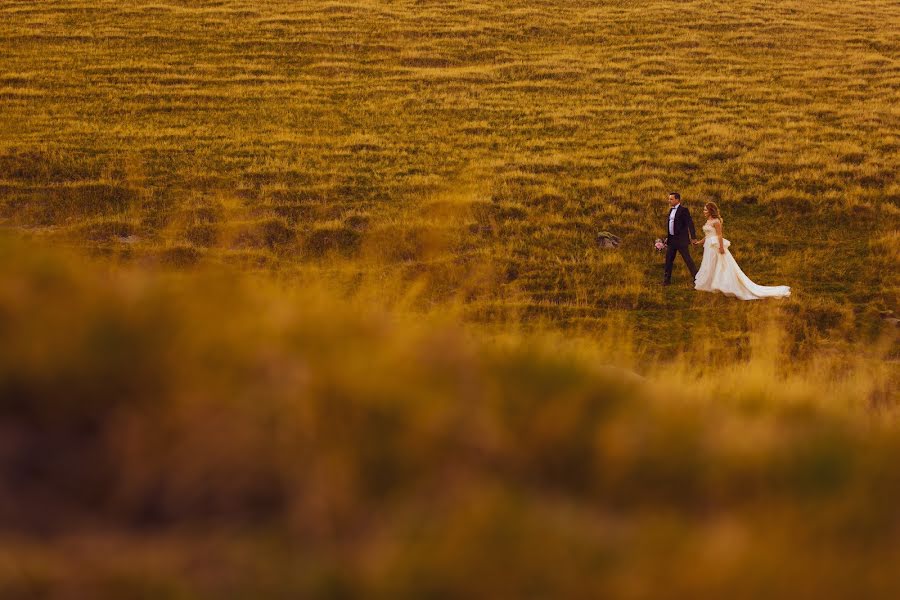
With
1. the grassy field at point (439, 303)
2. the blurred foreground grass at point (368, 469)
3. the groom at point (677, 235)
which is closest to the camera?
the blurred foreground grass at point (368, 469)

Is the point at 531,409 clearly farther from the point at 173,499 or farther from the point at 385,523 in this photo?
the point at 173,499

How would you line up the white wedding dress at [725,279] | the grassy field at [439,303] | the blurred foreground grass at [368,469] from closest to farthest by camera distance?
the blurred foreground grass at [368,469]
the grassy field at [439,303]
the white wedding dress at [725,279]

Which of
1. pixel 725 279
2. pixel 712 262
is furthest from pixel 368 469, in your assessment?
pixel 712 262

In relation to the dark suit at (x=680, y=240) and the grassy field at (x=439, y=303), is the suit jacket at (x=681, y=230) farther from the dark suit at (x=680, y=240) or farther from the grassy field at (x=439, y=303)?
the grassy field at (x=439, y=303)

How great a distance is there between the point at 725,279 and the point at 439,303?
5.45 m

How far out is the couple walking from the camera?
529 inches

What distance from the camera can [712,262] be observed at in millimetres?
13859

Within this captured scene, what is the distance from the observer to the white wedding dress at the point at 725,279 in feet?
44.0

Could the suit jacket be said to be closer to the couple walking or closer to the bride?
the couple walking

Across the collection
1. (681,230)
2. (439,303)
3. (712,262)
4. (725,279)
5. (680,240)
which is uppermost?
(681,230)

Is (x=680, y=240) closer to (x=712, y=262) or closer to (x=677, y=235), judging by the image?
(x=677, y=235)

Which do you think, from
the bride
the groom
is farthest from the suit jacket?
the bride

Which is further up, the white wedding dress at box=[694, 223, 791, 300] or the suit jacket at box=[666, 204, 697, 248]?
the suit jacket at box=[666, 204, 697, 248]

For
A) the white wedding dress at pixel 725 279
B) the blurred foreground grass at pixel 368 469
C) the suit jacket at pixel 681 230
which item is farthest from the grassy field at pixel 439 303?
the suit jacket at pixel 681 230
